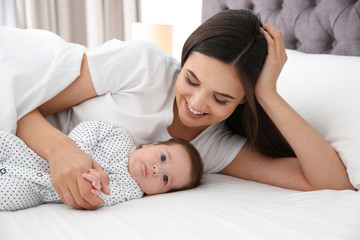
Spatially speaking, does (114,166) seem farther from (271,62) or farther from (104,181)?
(271,62)

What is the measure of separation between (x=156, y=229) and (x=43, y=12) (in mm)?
3434

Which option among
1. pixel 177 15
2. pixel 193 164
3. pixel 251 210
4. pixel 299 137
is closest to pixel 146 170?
pixel 193 164

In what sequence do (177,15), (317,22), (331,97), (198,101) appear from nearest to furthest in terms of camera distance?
(198,101)
(331,97)
(317,22)
(177,15)

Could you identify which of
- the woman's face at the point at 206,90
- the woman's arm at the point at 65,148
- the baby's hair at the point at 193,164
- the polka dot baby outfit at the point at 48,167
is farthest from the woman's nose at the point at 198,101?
the woman's arm at the point at 65,148

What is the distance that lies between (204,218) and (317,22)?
1552 mm

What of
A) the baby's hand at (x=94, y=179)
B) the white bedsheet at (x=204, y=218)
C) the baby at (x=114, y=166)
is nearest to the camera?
the white bedsheet at (x=204, y=218)

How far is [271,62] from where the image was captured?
1.33 metres

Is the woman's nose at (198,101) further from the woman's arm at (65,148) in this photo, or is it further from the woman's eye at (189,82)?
the woman's arm at (65,148)

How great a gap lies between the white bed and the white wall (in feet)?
7.17

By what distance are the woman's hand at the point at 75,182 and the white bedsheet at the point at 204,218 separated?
0.11 ft

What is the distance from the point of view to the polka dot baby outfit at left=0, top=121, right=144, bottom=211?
3.51 feet

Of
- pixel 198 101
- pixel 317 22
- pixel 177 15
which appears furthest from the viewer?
pixel 177 15

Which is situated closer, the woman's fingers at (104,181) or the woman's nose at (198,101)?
the woman's fingers at (104,181)

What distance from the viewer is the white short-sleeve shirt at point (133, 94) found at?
148 centimetres
